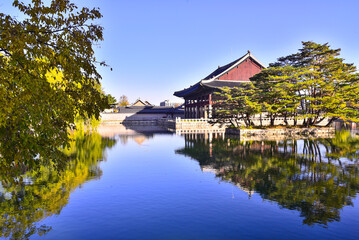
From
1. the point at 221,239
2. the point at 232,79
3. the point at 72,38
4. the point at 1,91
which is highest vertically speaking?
the point at 232,79

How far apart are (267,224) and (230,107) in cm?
2740

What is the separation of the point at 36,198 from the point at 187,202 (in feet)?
16.5

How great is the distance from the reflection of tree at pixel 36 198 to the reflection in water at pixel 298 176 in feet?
20.6

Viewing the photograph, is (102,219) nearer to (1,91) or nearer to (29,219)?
(29,219)

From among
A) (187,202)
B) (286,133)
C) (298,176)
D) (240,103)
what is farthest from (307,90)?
(187,202)

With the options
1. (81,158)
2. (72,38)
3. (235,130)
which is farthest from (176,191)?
(235,130)

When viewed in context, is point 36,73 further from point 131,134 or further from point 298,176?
point 131,134

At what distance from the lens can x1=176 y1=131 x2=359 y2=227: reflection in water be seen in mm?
8734

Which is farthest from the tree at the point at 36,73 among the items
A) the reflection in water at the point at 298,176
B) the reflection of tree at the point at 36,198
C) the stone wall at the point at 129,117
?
the stone wall at the point at 129,117

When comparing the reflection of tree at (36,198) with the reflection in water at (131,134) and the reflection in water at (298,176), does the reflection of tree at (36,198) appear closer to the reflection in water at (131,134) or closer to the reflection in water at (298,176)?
the reflection in water at (298,176)

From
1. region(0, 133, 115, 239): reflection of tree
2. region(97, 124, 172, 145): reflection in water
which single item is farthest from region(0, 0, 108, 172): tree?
region(97, 124, 172, 145): reflection in water

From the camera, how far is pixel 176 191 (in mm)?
10406

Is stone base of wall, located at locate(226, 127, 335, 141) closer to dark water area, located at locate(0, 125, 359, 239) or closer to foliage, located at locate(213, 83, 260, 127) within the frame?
foliage, located at locate(213, 83, 260, 127)

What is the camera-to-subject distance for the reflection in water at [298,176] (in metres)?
8.73
